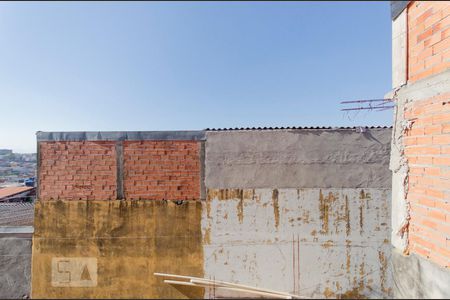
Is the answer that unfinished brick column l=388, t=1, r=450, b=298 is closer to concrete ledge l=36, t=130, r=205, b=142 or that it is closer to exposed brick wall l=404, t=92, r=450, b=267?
exposed brick wall l=404, t=92, r=450, b=267

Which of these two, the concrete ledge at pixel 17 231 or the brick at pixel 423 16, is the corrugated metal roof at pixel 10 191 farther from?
the brick at pixel 423 16

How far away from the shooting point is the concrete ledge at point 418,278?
2.10 meters

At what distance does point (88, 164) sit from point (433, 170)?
5.00 meters

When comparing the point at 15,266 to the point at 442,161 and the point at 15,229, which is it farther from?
the point at 442,161

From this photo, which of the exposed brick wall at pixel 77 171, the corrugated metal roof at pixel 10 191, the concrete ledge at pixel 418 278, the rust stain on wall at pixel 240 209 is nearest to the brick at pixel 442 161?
the concrete ledge at pixel 418 278

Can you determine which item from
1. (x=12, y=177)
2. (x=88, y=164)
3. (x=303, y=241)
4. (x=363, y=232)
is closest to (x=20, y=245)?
(x=88, y=164)

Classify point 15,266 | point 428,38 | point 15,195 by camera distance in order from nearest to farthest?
point 428,38 < point 15,266 < point 15,195

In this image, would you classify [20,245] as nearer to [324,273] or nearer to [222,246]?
[222,246]

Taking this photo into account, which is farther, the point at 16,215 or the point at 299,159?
the point at 16,215

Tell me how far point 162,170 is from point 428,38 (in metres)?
4.01

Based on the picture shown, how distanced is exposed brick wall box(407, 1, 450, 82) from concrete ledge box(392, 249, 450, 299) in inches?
76.3

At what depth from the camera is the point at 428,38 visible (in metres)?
2.20

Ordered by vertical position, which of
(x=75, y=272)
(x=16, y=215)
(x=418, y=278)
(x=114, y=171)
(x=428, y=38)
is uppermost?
(x=428, y=38)

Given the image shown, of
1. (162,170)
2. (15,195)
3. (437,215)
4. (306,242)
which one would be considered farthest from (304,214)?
(15,195)
